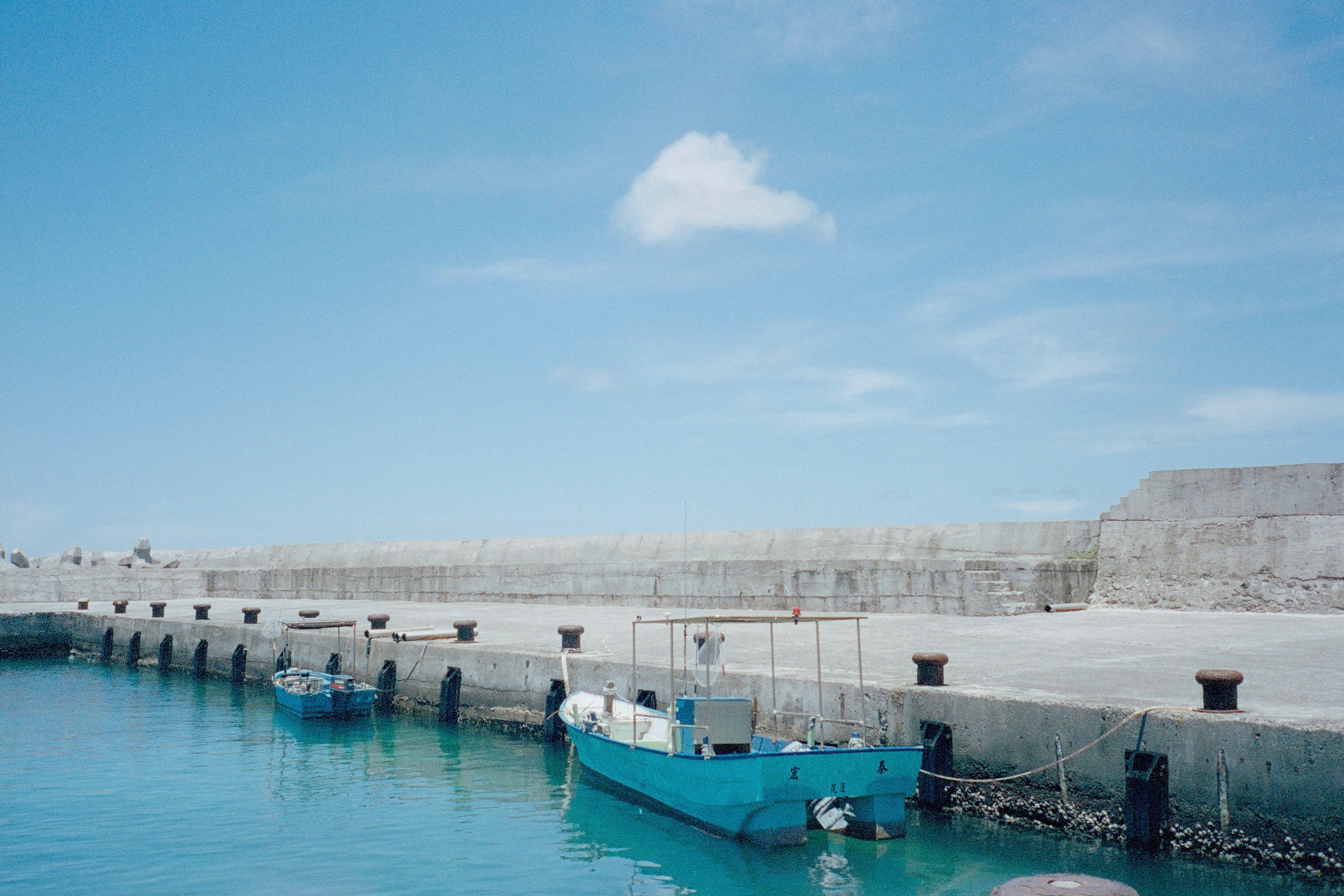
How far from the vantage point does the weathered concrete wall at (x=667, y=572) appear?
2016 cm

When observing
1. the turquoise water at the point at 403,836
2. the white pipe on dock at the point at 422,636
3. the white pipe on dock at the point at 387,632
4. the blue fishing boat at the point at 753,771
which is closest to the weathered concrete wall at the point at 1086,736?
the blue fishing boat at the point at 753,771

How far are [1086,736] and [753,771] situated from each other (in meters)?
3.23

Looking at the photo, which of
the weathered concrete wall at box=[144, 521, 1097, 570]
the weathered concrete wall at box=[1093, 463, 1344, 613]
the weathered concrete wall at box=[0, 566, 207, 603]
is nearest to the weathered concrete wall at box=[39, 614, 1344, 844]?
the weathered concrete wall at box=[144, 521, 1097, 570]

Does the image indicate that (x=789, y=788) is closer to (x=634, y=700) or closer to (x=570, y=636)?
(x=634, y=700)

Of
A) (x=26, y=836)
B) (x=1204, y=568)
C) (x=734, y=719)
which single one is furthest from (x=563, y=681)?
(x=1204, y=568)

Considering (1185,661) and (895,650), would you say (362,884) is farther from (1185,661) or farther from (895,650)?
(1185,661)

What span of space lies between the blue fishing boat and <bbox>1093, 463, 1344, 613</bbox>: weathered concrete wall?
1097 cm

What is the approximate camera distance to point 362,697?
18688 millimetres

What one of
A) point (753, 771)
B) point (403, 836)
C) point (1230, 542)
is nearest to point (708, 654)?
point (753, 771)

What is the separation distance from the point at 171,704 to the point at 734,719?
16157 millimetres

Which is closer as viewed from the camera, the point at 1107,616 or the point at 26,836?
the point at 26,836

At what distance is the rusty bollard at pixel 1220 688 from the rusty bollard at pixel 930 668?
2673mm

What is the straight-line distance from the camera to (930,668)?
35.0ft

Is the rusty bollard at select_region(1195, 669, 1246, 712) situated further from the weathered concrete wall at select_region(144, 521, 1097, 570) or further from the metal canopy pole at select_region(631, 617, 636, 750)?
the weathered concrete wall at select_region(144, 521, 1097, 570)
